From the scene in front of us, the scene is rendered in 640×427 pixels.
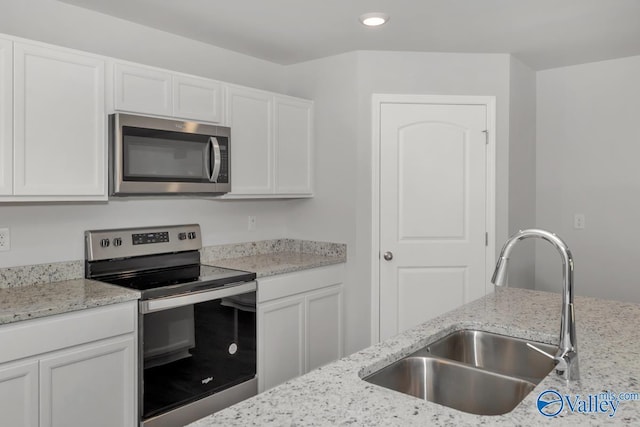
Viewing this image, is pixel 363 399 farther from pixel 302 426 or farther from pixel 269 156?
pixel 269 156

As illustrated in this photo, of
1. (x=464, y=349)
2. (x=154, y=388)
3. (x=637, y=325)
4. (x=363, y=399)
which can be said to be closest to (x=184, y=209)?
(x=154, y=388)

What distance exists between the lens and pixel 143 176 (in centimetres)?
251

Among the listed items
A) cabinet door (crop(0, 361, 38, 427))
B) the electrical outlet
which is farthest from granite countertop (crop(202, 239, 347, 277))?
cabinet door (crop(0, 361, 38, 427))

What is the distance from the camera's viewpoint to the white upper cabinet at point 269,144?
308 centimetres

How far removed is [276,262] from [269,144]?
2.59 feet

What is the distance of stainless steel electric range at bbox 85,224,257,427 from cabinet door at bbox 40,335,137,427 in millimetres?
73

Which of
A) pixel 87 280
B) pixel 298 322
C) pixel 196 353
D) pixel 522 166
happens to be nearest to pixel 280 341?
pixel 298 322

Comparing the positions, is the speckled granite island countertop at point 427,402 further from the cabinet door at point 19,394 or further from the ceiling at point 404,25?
the ceiling at point 404,25

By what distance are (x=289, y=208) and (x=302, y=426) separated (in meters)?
2.88

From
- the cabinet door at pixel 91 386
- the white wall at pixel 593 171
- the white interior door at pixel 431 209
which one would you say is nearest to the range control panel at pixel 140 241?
the cabinet door at pixel 91 386

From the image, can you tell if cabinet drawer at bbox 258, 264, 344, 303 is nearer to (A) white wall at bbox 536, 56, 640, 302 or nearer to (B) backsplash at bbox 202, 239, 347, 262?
(B) backsplash at bbox 202, 239, 347, 262

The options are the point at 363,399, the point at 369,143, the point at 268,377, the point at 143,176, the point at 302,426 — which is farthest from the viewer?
the point at 369,143

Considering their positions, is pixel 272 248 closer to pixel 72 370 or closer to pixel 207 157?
pixel 207 157

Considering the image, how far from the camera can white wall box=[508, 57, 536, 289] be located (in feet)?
11.5
